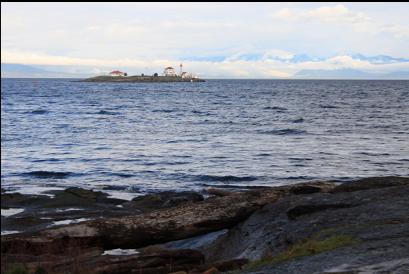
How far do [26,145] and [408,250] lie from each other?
33653mm

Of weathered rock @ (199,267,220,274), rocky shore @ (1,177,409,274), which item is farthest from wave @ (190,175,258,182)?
weathered rock @ (199,267,220,274)

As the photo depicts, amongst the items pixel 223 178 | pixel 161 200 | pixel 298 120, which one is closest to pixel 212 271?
pixel 161 200

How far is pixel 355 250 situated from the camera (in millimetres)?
8430

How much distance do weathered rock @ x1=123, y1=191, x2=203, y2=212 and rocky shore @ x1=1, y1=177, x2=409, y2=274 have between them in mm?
3876

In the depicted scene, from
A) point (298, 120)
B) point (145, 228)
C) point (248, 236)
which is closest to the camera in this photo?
point (145, 228)

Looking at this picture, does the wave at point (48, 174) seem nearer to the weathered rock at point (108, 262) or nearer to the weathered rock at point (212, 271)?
the weathered rock at point (108, 262)

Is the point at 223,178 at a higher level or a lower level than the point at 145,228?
lower

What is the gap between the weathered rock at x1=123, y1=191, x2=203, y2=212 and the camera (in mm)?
19031

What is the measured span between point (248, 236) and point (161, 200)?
26.1ft

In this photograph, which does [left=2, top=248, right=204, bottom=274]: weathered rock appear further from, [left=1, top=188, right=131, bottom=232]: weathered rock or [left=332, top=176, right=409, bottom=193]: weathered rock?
[left=1, top=188, right=131, bottom=232]: weathered rock

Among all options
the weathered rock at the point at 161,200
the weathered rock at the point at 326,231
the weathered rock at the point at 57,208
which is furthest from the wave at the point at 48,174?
the weathered rock at the point at 326,231

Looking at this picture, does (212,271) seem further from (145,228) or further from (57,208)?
(57,208)

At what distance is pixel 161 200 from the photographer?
19.9m

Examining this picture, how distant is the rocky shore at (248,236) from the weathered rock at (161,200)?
388 centimetres
